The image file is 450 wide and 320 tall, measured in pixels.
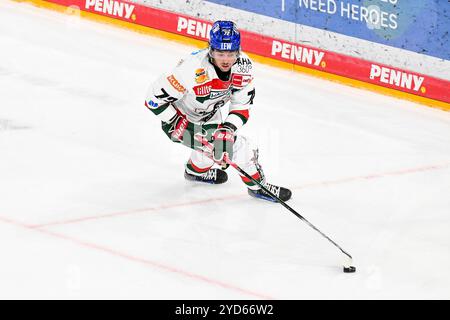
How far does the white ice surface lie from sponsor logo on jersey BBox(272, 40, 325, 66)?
0.19 meters

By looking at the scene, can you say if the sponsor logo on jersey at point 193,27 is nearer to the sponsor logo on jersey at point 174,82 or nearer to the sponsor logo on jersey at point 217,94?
the sponsor logo on jersey at point 217,94

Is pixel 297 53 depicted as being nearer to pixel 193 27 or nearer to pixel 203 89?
pixel 193 27

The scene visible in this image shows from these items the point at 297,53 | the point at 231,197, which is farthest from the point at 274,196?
the point at 297,53

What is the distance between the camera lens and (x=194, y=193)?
8227 millimetres

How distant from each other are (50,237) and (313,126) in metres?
3.65

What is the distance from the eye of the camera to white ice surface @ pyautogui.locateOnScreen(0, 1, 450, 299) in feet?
21.7

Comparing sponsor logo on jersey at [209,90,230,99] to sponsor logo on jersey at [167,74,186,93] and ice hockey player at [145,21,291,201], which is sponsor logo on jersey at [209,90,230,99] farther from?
sponsor logo on jersey at [167,74,186,93]

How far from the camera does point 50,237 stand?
7.13m

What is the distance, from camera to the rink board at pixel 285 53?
1092cm

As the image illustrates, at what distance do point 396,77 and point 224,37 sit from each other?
13.0 feet

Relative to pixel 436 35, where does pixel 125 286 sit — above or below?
below

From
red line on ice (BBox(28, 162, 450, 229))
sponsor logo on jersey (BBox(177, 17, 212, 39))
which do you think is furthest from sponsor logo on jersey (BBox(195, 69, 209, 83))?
sponsor logo on jersey (BBox(177, 17, 212, 39))
